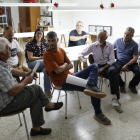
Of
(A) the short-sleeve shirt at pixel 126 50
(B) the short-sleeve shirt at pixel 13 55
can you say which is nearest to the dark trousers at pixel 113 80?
(A) the short-sleeve shirt at pixel 126 50

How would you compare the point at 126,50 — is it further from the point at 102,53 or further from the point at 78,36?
the point at 78,36

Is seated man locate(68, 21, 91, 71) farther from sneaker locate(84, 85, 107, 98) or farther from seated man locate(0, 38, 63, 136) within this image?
seated man locate(0, 38, 63, 136)

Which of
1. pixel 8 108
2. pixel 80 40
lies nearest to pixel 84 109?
pixel 8 108

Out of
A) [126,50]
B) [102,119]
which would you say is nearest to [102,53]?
[126,50]

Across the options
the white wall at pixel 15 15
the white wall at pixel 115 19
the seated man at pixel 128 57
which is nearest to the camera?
the seated man at pixel 128 57

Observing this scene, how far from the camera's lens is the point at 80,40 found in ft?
13.4

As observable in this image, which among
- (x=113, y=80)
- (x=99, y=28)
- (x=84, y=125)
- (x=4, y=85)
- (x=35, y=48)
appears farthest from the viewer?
(x=99, y=28)

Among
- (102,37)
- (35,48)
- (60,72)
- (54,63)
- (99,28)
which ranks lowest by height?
(60,72)

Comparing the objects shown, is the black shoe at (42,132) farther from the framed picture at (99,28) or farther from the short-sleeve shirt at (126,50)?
the framed picture at (99,28)

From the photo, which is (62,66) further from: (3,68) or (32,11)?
(32,11)

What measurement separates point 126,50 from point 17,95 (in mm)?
2162

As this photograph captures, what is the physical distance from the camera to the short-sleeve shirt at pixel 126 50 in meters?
3.13

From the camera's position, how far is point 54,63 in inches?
89.0

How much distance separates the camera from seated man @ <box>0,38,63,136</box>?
1.63 meters
